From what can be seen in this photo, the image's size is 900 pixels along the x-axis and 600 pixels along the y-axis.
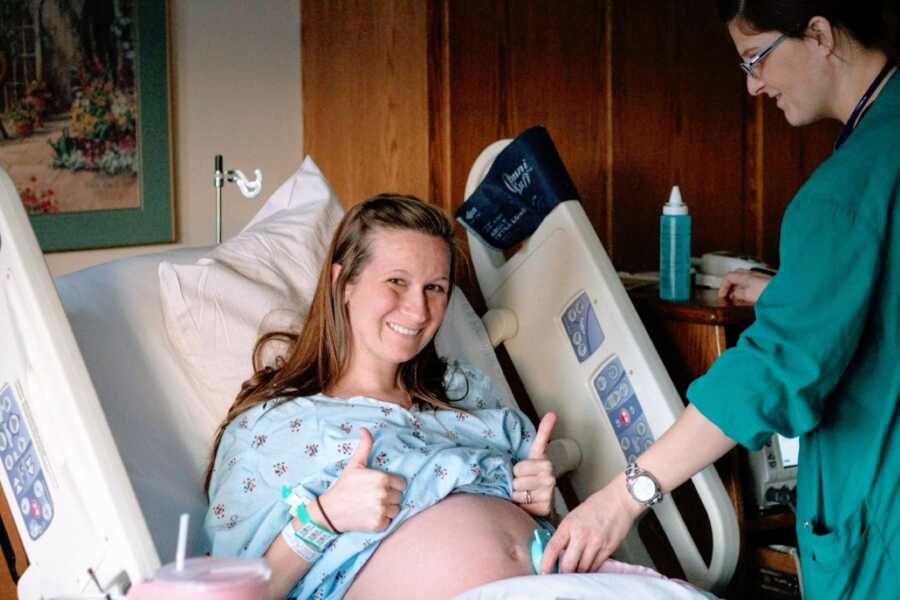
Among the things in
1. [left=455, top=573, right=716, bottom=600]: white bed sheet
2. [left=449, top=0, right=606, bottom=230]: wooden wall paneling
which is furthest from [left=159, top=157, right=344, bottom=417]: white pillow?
[left=455, top=573, right=716, bottom=600]: white bed sheet

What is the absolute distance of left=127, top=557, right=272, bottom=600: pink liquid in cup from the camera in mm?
1205

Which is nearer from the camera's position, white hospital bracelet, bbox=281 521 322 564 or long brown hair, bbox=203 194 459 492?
white hospital bracelet, bbox=281 521 322 564

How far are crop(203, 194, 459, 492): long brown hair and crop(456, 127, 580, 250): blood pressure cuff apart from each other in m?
0.42

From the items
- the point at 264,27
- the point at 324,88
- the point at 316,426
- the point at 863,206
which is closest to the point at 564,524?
the point at 316,426

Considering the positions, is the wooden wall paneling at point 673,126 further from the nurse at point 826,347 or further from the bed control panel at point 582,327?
the nurse at point 826,347

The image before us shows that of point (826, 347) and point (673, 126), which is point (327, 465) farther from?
point (673, 126)

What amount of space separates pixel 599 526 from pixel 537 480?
247mm

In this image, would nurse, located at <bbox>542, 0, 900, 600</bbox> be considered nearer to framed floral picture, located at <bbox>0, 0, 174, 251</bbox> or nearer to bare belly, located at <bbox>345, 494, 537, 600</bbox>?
bare belly, located at <bbox>345, 494, 537, 600</bbox>

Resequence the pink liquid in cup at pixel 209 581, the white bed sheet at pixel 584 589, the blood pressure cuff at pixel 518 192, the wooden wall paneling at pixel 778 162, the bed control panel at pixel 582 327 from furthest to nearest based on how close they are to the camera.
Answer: the wooden wall paneling at pixel 778 162 → the blood pressure cuff at pixel 518 192 → the bed control panel at pixel 582 327 → the white bed sheet at pixel 584 589 → the pink liquid in cup at pixel 209 581

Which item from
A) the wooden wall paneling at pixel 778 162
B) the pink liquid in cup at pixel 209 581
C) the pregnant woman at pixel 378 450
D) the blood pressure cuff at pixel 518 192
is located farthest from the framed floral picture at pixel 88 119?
the pink liquid in cup at pixel 209 581

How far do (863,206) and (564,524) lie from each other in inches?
24.1

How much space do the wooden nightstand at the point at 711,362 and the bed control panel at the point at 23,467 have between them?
Answer: 51.2 inches

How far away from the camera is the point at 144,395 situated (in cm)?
221

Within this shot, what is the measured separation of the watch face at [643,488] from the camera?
5.91 ft
